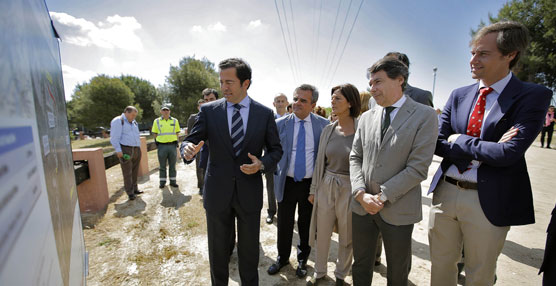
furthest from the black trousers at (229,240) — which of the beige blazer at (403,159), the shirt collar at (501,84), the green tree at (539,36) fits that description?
the green tree at (539,36)

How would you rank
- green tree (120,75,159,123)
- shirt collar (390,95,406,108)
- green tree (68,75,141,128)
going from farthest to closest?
1. green tree (120,75,159,123)
2. green tree (68,75,141,128)
3. shirt collar (390,95,406,108)

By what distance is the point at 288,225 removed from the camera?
2.90 metres

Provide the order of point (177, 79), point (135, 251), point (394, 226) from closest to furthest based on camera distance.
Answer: point (394, 226) < point (135, 251) < point (177, 79)

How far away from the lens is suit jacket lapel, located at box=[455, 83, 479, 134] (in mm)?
1847

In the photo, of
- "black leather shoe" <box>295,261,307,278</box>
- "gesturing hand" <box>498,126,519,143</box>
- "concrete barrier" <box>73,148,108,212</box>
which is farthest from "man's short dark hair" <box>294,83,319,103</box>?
"concrete barrier" <box>73,148,108,212</box>

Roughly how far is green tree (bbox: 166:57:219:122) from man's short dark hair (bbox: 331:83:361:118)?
29633mm

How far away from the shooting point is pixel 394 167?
1.88m

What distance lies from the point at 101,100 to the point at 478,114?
44816 mm

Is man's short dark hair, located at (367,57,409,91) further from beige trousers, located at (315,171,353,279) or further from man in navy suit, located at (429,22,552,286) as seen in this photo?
beige trousers, located at (315,171,353,279)

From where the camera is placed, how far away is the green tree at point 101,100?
35344 millimetres

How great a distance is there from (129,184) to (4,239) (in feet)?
18.6

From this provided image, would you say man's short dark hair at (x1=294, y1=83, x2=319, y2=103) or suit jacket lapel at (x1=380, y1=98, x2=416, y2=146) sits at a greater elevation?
man's short dark hair at (x1=294, y1=83, x2=319, y2=103)

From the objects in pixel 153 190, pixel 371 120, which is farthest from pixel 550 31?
pixel 153 190

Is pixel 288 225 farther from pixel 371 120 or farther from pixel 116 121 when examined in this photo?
pixel 116 121
